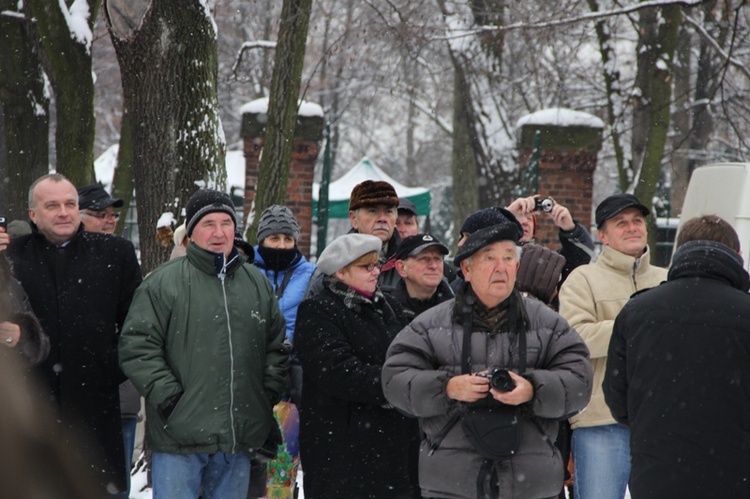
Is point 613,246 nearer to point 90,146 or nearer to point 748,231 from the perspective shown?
point 748,231

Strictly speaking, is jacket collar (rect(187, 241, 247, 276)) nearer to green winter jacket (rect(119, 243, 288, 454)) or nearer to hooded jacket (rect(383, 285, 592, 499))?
green winter jacket (rect(119, 243, 288, 454))

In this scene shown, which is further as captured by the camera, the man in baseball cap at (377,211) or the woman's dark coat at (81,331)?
the man in baseball cap at (377,211)

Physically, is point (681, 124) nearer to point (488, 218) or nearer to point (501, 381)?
point (488, 218)

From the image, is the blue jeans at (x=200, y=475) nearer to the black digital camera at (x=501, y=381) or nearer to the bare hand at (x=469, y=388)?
the bare hand at (x=469, y=388)

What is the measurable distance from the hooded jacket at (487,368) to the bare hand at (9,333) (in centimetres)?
180

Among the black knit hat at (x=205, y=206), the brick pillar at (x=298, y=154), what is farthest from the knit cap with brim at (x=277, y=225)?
the brick pillar at (x=298, y=154)

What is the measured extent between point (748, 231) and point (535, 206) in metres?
1.96

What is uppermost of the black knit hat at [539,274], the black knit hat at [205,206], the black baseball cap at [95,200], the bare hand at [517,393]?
the black knit hat at [205,206]

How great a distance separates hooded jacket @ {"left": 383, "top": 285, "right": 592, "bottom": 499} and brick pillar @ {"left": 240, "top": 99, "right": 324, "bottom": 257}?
20.8 feet

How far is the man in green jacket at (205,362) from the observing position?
4.26 metres

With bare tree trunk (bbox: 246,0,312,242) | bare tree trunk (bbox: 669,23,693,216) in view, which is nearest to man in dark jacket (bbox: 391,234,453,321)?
bare tree trunk (bbox: 246,0,312,242)

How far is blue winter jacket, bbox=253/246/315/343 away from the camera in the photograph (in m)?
5.39

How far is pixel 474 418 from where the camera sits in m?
3.50

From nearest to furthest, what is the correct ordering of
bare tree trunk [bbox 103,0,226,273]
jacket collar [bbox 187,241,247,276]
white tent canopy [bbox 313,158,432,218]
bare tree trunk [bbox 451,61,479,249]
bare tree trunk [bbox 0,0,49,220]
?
jacket collar [bbox 187,241,247,276], bare tree trunk [bbox 103,0,226,273], bare tree trunk [bbox 0,0,49,220], white tent canopy [bbox 313,158,432,218], bare tree trunk [bbox 451,61,479,249]
